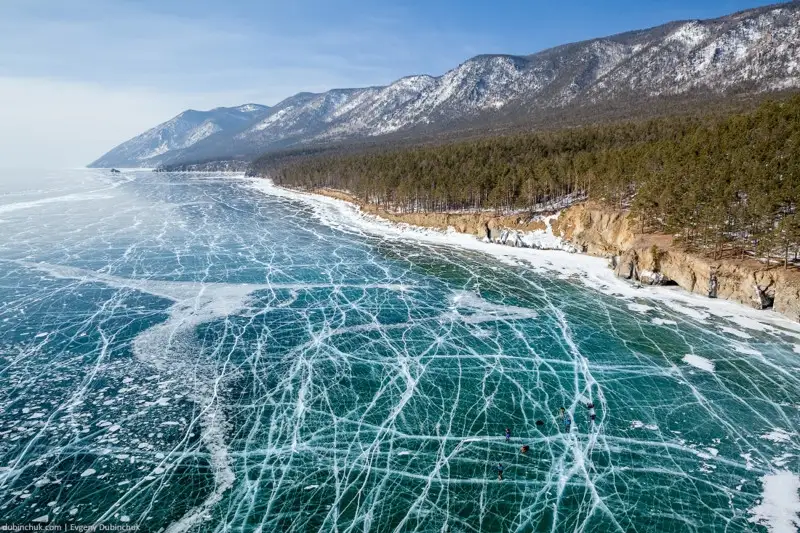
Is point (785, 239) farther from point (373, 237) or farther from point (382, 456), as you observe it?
point (373, 237)

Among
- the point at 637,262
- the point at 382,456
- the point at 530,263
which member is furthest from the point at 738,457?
the point at 530,263

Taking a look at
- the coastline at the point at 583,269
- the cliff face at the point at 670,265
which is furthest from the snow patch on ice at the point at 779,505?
the cliff face at the point at 670,265

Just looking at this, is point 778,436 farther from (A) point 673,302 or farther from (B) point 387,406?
(A) point 673,302

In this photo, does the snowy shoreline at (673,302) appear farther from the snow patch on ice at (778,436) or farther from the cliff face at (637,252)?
the snow patch on ice at (778,436)

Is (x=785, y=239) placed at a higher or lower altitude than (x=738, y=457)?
higher

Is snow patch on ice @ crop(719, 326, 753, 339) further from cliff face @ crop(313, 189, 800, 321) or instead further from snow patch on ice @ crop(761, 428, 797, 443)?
snow patch on ice @ crop(761, 428, 797, 443)

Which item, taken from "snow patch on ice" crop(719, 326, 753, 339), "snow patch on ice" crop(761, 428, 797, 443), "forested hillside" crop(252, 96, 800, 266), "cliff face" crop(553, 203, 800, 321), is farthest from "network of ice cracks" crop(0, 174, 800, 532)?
"forested hillside" crop(252, 96, 800, 266)
